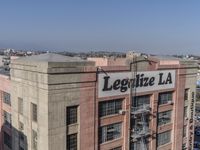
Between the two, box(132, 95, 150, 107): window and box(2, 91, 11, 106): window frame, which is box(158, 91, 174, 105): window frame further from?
box(2, 91, 11, 106): window frame

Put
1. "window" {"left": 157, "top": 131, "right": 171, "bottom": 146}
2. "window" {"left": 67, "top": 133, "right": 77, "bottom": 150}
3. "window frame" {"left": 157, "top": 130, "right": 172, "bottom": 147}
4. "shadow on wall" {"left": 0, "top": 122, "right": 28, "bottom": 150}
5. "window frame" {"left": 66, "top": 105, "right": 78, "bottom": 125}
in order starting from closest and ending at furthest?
"window frame" {"left": 66, "top": 105, "right": 78, "bottom": 125}, "window" {"left": 67, "top": 133, "right": 77, "bottom": 150}, "shadow on wall" {"left": 0, "top": 122, "right": 28, "bottom": 150}, "window frame" {"left": 157, "top": 130, "right": 172, "bottom": 147}, "window" {"left": 157, "top": 131, "right": 171, "bottom": 146}

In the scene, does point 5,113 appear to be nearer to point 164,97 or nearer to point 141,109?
point 141,109

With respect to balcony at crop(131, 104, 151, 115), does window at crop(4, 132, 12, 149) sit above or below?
below

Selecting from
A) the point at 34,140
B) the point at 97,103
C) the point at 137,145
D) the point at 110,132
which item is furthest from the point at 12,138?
the point at 137,145

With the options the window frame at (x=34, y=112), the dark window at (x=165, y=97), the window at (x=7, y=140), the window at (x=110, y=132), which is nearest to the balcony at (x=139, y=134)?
the window at (x=110, y=132)

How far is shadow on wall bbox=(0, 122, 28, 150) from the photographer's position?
39.5 m

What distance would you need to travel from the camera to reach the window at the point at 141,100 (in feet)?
136

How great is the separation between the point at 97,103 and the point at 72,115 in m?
3.65

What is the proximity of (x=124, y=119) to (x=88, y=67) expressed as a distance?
9737 mm

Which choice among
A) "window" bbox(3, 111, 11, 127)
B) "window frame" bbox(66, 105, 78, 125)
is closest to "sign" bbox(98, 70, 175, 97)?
"window frame" bbox(66, 105, 78, 125)

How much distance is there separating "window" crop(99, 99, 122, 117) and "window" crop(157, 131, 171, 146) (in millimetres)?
10151

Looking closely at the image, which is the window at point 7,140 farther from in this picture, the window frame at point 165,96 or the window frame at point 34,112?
the window frame at point 165,96

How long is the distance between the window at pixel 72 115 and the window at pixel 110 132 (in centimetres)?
478

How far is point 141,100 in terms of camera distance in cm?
4219
